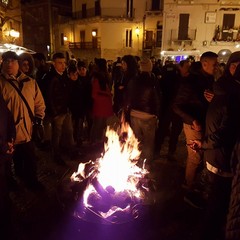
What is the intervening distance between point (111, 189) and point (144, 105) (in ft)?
6.84

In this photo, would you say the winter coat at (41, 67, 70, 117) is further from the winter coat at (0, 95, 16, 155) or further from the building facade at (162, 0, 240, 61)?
the building facade at (162, 0, 240, 61)

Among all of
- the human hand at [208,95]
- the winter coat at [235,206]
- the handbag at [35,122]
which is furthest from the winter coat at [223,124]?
the handbag at [35,122]

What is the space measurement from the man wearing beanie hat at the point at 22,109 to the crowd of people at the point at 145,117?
0.05 feet

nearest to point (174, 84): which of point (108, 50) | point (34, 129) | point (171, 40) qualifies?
point (34, 129)

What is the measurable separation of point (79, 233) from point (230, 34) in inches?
1045

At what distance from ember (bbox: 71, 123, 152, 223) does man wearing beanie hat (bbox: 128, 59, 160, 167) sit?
0.81 metres

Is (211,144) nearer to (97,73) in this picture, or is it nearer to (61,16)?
(97,73)

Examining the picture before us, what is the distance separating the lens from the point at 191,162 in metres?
4.55

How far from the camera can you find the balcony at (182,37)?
26.6 metres

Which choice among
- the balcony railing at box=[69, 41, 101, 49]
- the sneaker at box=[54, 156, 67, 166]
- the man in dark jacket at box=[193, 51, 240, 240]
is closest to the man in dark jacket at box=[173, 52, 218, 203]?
the man in dark jacket at box=[193, 51, 240, 240]

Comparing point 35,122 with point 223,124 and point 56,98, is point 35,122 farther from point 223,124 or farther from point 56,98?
point 223,124

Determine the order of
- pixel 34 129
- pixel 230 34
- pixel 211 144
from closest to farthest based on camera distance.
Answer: pixel 211 144 < pixel 34 129 < pixel 230 34

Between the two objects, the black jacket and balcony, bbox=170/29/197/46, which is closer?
the black jacket

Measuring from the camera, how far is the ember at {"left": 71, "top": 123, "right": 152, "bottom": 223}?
3.51m
